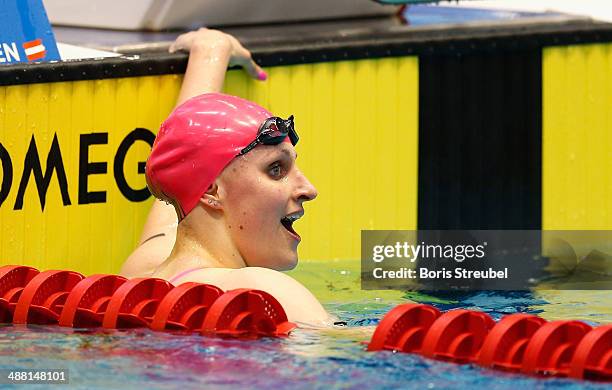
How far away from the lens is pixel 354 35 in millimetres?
5164

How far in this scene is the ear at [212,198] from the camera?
3197 millimetres

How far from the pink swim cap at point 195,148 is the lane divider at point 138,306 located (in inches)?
10.2

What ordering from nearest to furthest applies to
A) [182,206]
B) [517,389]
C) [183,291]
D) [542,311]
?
[517,389], [183,291], [182,206], [542,311]

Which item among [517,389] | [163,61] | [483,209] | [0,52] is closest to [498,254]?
[483,209]

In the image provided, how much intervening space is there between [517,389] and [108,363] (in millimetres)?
765

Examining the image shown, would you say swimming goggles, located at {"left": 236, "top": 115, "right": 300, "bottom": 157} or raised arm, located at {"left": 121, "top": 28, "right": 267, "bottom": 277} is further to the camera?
raised arm, located at {"left": 121, "top": 28, "right": 267, "bottom": 277}

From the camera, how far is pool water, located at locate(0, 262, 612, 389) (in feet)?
7.85

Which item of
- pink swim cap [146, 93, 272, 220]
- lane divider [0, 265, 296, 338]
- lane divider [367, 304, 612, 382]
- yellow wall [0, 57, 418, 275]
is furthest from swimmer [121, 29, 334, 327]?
yellow wall [0, 57, 418, 275]

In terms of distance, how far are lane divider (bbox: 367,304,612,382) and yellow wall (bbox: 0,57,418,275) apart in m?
1.92

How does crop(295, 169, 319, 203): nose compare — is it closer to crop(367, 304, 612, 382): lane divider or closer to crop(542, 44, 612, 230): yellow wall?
crop(367, 304, 612, 382): lane divider

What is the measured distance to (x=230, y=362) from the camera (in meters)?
2.54

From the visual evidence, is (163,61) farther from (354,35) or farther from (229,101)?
(229,101)

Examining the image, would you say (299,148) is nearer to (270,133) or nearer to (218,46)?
(218,46)

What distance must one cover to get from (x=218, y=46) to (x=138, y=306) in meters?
1.77
